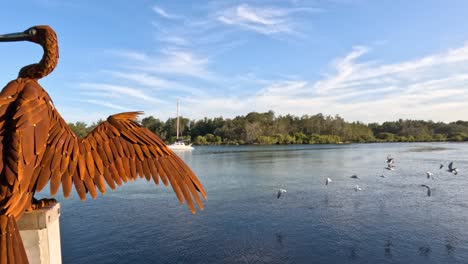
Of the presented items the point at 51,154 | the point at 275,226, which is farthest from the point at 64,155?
the point at 275,226

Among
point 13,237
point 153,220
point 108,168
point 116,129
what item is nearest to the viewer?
point 13,237

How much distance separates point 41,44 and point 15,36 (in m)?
0.17

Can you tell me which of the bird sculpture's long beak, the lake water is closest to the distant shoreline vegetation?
the lake water

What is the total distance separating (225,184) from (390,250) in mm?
10339

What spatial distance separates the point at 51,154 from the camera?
2025 mm

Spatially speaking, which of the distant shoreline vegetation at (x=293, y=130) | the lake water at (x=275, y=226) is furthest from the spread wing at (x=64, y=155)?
→ the distant shoreline vegetation at (x=293, y=130)

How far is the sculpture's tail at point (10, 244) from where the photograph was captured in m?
1.68

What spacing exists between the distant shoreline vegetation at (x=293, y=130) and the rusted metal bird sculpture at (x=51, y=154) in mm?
68262

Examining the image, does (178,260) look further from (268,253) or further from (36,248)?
(36,248)

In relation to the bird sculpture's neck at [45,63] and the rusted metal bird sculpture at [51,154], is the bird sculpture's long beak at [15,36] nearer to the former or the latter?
the rusted metal bird sculpture at [51,154]

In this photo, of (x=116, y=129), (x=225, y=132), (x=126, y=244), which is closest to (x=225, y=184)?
(x=126, y=244)

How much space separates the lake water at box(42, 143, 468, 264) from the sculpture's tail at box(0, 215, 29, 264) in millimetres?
7011

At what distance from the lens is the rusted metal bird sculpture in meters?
1.81

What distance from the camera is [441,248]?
901cm
